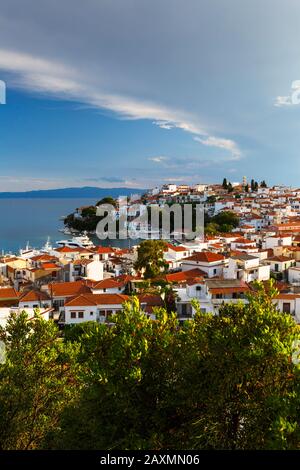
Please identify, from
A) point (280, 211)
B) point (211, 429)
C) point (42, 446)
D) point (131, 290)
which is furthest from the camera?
point (280, 211)

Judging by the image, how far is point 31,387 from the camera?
769 centimetres

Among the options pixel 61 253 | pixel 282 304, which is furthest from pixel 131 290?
pixel 61 253

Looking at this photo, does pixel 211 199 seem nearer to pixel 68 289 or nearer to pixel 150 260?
pixel 150 260

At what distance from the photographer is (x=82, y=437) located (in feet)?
21.2

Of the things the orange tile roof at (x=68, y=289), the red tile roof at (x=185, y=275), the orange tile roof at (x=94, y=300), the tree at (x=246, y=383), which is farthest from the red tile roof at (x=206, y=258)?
the tree at (x=246, y=383)

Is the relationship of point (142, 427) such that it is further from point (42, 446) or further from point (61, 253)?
point (61, 253)

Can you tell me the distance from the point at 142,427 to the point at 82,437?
1.09m

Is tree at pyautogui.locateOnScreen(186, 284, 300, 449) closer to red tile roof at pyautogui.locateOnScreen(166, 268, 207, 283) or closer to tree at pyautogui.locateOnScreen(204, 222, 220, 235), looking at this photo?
red tile roof at pyautogui.locateOnScreen(166, 268, 207, 283)

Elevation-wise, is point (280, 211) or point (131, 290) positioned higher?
point (280, 211)

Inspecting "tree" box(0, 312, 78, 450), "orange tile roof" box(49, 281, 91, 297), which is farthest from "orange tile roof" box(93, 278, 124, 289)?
"tree" box(0, 312, 78, 450)

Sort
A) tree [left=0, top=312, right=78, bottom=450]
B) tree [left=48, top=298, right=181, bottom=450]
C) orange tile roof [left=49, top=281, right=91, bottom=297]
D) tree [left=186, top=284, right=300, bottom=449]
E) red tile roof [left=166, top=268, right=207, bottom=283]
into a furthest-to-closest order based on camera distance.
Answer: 1. red tile roof [left=166, top=268, right=207, bottom=283]
2. orange tile roof [left=49, top=281, right=91, bottom=297]
3. tree [left=0, top=312, right=78, bottom=450]
4. tree [left=48, top=298, right=181, bottom=450]
5. tree [left=186, top=284, right=300, bottom=449]

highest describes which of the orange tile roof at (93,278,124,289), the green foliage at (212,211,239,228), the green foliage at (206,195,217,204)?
the green foliage at (206,195,217,204)

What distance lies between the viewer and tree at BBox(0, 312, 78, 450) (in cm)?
715

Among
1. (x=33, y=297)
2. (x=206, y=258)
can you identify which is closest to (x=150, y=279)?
(x=206, y=258)
